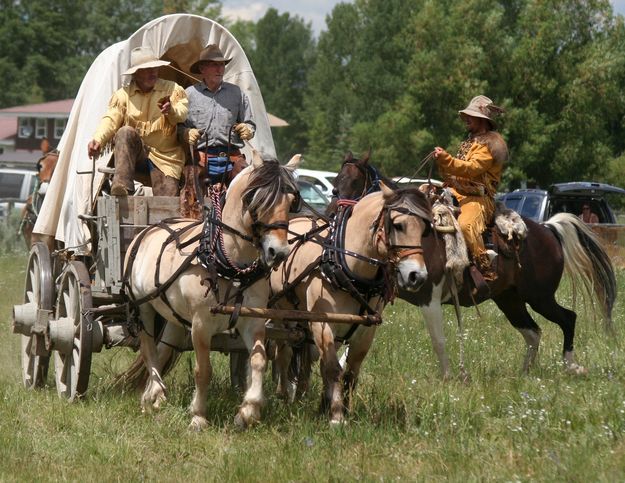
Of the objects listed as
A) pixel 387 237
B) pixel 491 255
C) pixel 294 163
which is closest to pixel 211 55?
pixel 294 163

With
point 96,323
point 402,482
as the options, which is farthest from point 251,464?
point 96,323

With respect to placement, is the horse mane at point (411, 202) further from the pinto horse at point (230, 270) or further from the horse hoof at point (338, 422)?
the horse hoof at point (338, 422)

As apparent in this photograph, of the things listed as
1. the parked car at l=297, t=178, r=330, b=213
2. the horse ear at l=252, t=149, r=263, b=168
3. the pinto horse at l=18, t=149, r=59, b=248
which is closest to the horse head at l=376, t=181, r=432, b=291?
the horse ear at l=252, t=149, r=263, b=168

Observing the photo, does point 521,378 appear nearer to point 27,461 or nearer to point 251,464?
point 251,464

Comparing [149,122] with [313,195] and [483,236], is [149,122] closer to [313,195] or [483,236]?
[483,236]

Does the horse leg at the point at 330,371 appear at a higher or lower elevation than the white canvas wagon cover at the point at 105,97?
lower

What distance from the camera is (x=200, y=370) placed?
801cm

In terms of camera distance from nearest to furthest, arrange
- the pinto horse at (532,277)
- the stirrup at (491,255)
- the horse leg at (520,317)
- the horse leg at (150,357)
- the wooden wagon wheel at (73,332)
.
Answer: the horse leg at (150,357) → the wooden wagon wheel at (73,332) → the pinto horse at (532,277) → the stirrup at (491,255) → the horse leg at (520,317)

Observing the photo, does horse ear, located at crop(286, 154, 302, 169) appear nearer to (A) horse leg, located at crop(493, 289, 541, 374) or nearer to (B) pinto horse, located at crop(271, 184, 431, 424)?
(B) pinto horse, located at crop(271, 184, 431, 424)

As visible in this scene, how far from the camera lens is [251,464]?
6.78 m

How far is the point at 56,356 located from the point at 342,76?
62925 mm

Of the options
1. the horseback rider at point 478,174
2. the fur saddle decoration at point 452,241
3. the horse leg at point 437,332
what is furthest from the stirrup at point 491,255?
the horse leg at point 437,332

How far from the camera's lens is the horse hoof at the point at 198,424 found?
7.92 m

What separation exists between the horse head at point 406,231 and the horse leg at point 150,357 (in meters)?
2.09
